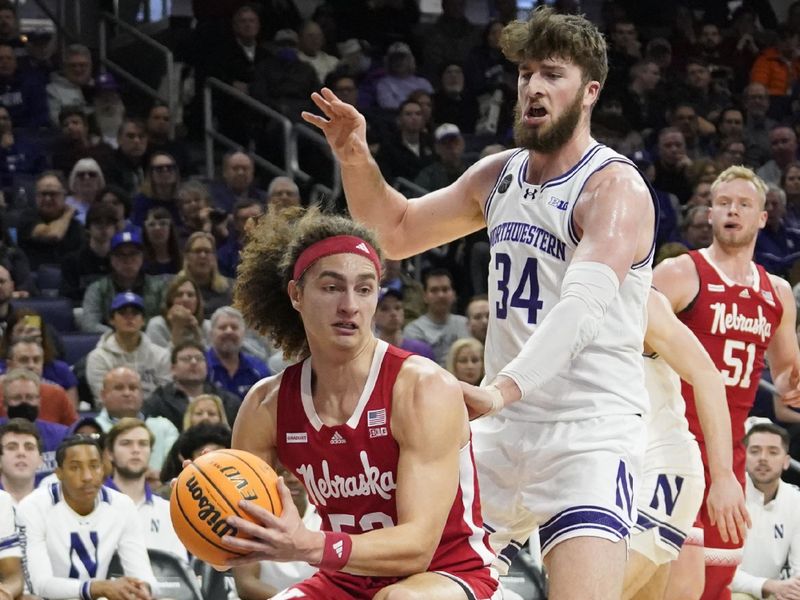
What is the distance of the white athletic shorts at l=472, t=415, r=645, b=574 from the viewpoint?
13.5 ft

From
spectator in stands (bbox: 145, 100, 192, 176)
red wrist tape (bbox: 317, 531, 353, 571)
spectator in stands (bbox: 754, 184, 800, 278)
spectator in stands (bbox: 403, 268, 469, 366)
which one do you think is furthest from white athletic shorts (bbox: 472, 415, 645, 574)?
spectator in stands (bbox: 145, 100, 192, 176)

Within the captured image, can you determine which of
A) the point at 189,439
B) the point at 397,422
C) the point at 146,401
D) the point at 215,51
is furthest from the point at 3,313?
the point at 397,422

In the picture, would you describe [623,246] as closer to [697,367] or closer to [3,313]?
[697,367]

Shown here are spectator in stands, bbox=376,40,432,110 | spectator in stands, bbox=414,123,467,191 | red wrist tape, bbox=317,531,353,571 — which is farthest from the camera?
spectator in stands, bbox=376,40,432,110

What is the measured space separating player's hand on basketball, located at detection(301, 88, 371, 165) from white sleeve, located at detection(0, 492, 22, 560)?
316cm

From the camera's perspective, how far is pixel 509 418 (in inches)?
171

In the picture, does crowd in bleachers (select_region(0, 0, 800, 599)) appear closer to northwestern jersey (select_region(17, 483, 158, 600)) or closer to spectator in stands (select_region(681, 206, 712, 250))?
spectator in stands (select_region(681, 206, 712, 250))

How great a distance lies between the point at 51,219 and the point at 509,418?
676cm

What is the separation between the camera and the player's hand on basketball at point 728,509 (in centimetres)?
483

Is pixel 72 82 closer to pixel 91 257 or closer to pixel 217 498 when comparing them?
pixel 91 257

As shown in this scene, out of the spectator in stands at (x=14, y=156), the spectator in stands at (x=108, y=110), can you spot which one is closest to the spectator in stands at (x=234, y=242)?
the spectator in stands at (x=14, y=156)

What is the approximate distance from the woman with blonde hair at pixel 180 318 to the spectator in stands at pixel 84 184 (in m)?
1.76

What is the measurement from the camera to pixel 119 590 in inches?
274

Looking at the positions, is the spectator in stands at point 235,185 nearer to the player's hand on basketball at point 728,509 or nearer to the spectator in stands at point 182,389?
the spectator in stands at point 182,389
